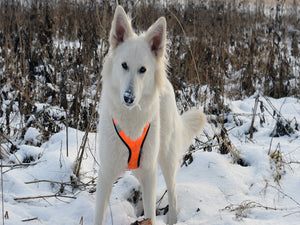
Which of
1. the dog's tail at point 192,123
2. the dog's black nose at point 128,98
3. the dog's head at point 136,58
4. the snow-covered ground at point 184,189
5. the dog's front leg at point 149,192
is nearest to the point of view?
the dog's black nose at point 128,98

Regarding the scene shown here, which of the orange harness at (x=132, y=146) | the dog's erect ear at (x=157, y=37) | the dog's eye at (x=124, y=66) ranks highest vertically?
the dog's erect ear at (x=157, y=37)

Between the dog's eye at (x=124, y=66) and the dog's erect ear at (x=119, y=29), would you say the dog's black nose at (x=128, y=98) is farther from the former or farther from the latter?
the dog's erect ear at (x=119, y=29)

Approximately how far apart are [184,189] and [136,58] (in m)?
1.55

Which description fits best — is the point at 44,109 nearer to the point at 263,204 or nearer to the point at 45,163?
the point at 45,163

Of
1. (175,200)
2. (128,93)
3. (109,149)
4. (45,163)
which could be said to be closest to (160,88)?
(128,93)

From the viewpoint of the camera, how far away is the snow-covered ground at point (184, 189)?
8.63ft

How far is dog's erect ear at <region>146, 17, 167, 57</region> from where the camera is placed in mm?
2363

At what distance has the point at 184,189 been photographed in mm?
3182

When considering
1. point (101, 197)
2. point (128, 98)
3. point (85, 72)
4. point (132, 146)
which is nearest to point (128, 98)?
point (128, 98)

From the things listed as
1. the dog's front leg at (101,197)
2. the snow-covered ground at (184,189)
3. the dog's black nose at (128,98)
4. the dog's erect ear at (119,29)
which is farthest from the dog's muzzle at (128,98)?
the snow-covered ground at (184,189)

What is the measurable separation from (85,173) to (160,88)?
4.45 ft

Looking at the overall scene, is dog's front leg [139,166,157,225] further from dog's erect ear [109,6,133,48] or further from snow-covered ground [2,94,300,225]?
dog's erect ear [109,6,133,48]

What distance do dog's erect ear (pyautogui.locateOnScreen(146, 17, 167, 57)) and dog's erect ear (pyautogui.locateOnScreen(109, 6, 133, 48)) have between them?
157 millimetres

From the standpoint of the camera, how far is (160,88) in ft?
8.04
